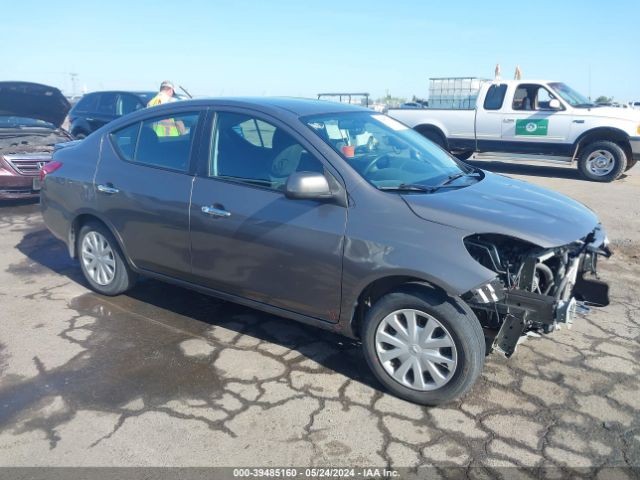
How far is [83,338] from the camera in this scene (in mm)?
4043

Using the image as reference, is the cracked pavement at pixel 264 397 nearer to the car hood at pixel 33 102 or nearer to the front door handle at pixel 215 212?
the front door handle at pixel 215 212

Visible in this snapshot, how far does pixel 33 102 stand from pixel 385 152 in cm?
789

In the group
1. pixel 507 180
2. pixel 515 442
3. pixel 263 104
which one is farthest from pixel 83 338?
pixel 507 180

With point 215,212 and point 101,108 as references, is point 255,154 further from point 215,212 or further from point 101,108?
point 101,108

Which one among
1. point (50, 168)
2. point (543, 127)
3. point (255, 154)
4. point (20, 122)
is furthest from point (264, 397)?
point (543, 127)

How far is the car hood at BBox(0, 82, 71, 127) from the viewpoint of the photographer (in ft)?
28.9

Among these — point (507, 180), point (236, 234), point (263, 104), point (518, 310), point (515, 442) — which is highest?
point (263, 104)

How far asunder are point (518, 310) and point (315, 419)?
128 centimetres

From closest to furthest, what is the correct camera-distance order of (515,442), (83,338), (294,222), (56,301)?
(515,442), (294,222), (83,338), (56,301)

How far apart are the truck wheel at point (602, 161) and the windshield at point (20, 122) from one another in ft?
33.2

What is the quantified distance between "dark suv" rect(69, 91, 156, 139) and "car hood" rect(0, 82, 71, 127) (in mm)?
2080

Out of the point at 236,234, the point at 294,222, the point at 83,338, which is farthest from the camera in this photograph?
the point at 83,338

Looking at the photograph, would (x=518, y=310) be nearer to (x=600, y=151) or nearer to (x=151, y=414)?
(x=151, y=414)

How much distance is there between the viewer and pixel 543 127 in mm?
11070
